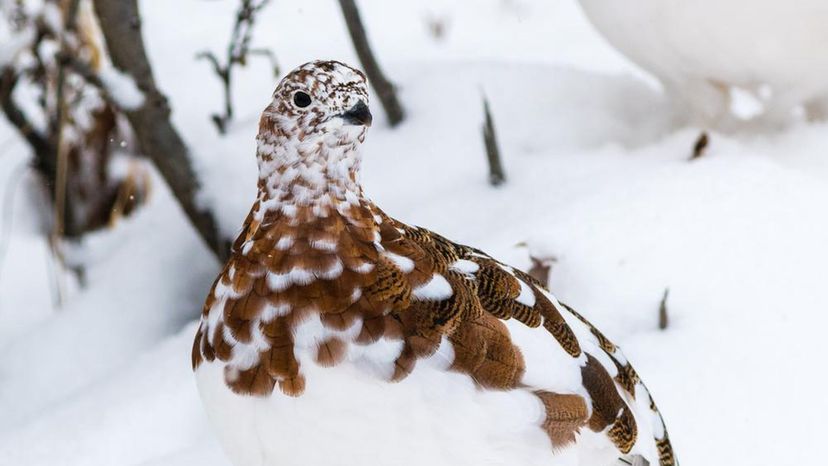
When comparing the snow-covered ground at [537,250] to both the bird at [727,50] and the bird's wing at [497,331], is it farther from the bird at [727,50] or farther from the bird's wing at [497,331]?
the bird's wing at [497,331]

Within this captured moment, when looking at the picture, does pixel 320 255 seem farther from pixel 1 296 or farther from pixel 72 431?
pixel 1 296

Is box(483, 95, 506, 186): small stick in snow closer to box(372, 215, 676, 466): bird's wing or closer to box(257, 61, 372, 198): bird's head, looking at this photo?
box(372, 215, 676, 466): bird's wing

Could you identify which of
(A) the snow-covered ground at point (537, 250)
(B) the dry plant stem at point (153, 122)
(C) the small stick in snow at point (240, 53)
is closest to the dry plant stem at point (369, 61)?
(A) the snow-covered ground at point (537, 250)

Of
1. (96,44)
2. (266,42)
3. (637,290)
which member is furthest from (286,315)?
(266,42)

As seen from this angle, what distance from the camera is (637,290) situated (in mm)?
1966

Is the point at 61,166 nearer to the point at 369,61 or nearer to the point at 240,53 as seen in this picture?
the point at 240,53

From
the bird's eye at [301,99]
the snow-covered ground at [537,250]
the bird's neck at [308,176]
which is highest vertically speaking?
the bird's eye at [301,99]

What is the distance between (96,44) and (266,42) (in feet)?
1.80

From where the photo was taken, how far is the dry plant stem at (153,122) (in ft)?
7.41

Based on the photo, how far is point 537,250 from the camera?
6.56 ft

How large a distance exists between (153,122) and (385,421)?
130 centimetres

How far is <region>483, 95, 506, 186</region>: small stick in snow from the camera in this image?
219 centimetres

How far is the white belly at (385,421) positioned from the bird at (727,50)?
1.21m

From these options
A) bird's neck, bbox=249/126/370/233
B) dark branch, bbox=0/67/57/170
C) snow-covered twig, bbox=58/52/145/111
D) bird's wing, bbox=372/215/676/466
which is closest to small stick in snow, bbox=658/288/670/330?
bird's wing, bbox=372/215/676/466
